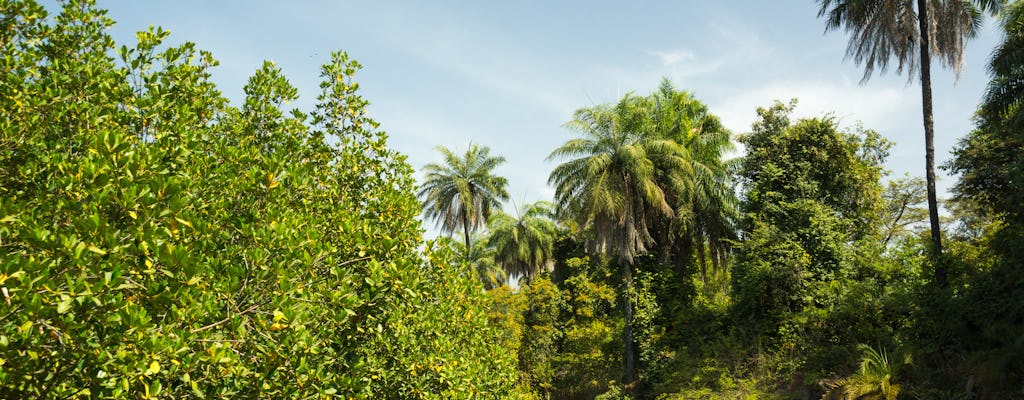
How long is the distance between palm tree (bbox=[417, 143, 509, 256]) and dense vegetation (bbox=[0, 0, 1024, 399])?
16 centimetres

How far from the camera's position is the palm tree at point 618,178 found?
23016 mm

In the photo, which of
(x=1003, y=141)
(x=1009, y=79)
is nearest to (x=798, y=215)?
(x=1003, y=141)

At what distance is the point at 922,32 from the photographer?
17.2 meters

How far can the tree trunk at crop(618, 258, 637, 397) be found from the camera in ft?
77.5

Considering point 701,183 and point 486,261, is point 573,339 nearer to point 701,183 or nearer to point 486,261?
point 701,183

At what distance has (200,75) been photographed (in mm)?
6473

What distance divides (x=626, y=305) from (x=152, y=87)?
2077cm

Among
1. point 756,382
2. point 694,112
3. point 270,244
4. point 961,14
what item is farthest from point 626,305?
point 270,244

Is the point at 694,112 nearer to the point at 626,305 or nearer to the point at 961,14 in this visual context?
the point at 626,305

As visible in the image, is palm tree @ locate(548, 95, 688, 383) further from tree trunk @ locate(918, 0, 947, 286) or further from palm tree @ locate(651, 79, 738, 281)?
tree trunk @ locate(918, 0, 947, 286)

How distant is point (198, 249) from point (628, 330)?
21278 mm

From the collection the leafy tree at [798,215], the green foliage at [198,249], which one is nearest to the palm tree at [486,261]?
the leafy tree at [798,215]

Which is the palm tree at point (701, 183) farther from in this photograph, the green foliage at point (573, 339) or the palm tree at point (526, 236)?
the palm tree at point (526, 236)

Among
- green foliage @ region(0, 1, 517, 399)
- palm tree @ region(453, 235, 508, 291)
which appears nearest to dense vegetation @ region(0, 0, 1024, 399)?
green foliage @ region(0, 1, 517, 399)
